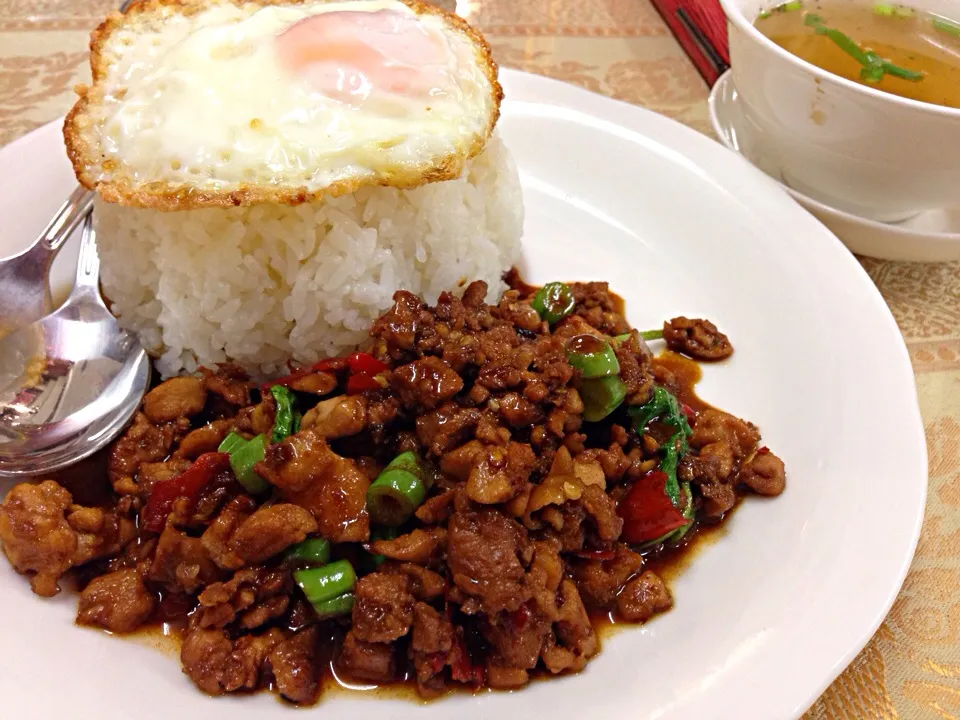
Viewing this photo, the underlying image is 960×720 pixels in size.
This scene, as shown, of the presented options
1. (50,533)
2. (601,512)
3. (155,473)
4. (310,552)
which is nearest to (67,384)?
(155,473)

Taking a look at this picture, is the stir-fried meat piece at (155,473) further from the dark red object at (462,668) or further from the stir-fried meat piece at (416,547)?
the dark red object at (462,668)

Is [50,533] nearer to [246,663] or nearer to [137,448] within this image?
[137,448]

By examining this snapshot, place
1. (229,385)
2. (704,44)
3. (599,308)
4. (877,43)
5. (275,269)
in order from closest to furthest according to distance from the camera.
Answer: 1. (229,385)
2. (275,269)
3. (599,308)
4. (877,43)
5. (704,44)

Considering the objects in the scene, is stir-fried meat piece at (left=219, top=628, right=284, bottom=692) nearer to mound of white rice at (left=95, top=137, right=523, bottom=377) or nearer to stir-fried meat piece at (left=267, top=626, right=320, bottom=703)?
stir-fried meat piece at (left=267, top=626, right=320, bottom=703)

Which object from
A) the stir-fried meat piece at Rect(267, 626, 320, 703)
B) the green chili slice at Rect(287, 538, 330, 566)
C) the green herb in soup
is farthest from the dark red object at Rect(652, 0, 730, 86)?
the stir-fried meat piece at Rect(267, 626, 320, 703)

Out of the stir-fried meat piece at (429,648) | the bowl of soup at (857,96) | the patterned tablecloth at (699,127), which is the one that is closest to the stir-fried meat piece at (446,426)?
the stir-fried meat piece at (429,648)
